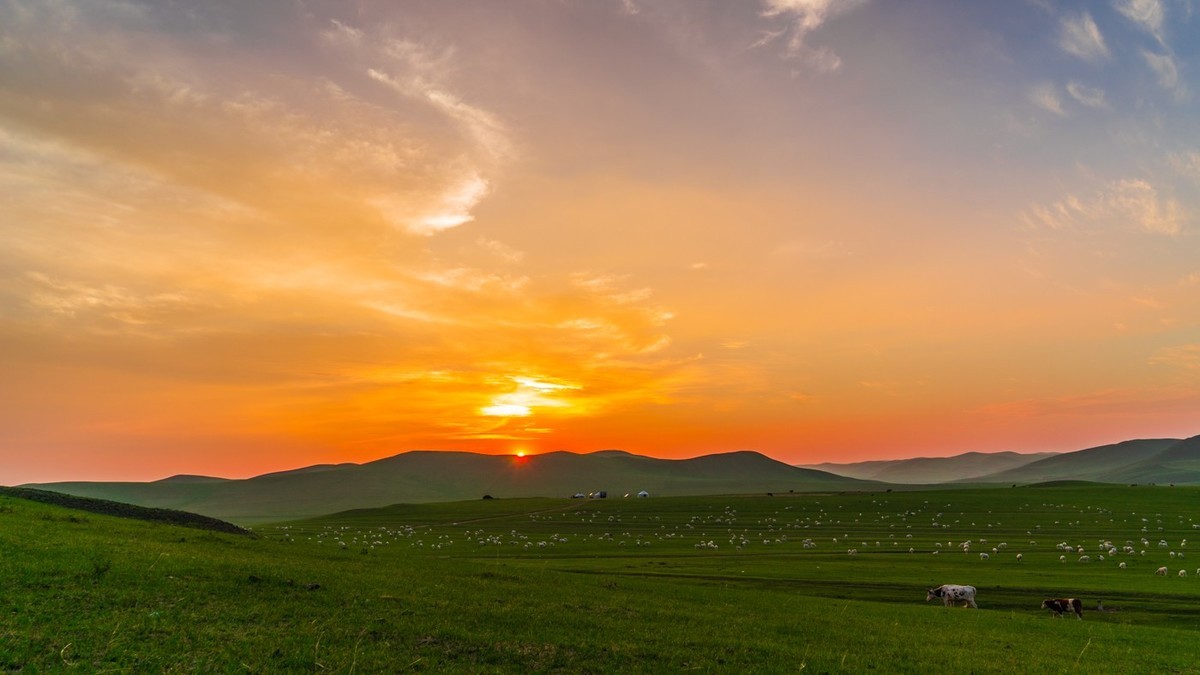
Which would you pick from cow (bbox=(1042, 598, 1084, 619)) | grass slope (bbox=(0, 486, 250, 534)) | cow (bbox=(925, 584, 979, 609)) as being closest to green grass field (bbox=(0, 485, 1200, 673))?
cow (bbox=(1042, 598, 1084, 619))

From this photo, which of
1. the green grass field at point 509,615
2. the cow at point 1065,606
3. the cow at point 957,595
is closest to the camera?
the green grass field at point 509,615

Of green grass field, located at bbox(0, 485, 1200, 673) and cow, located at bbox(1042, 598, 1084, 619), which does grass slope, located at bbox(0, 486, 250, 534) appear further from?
cow, located at bbox(1042, 598, 1084, 619)

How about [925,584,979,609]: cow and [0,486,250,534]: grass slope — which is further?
[0,486,250,534]: grass slope

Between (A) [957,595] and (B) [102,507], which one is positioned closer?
(A) [957,595]

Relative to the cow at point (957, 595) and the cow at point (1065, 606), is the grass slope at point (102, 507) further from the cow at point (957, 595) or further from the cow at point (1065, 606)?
the cow at point (1065, 606)

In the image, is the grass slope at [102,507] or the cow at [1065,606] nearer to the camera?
the cow at [1065,606]

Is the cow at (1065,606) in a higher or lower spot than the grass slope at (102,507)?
lower

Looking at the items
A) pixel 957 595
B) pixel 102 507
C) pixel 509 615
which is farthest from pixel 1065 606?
pixel 102 507

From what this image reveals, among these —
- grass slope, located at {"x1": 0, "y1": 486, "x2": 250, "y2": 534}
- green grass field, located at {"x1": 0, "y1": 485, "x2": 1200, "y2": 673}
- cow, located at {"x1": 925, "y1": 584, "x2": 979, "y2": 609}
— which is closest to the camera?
green grass field, located at {"x1": 0, "y1": 485, "x2": 1200, "y2": 673}

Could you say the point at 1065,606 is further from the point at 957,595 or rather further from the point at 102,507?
the point at 102,507

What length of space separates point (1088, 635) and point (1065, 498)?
163 metres

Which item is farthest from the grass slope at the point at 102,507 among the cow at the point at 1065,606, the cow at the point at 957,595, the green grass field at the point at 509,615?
the cow at the point at 1065,606

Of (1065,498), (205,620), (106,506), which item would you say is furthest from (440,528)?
(1065,498)

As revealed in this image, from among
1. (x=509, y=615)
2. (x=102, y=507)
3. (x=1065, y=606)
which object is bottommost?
(x=1065, y=606)
